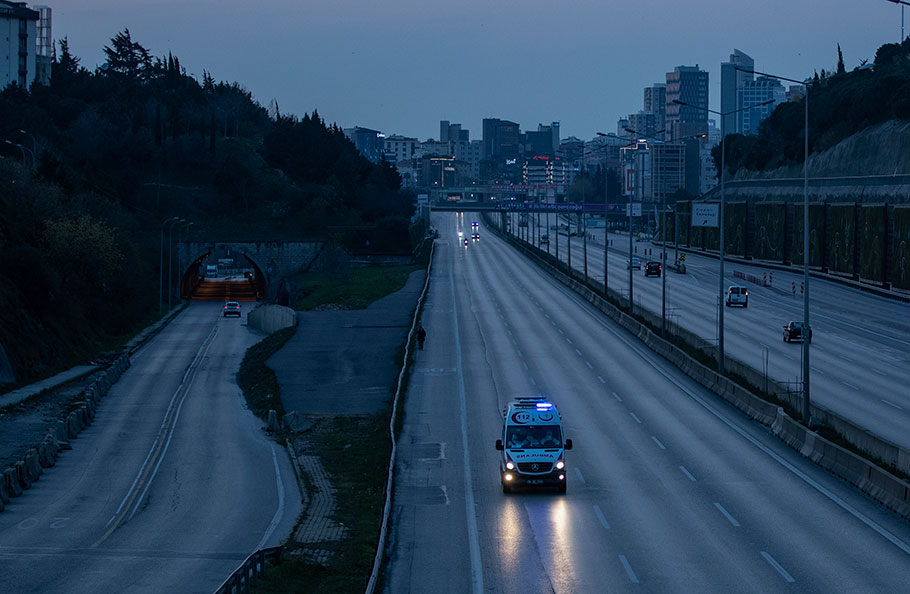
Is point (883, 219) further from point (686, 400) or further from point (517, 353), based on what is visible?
point (686, 400)

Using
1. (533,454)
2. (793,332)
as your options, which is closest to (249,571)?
(533,454)

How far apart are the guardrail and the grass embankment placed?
20cm

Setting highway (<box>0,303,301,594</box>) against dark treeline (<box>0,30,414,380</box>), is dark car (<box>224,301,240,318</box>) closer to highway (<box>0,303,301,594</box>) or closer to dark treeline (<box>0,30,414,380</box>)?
dark treeline (<box>0,30,414,380</box>)

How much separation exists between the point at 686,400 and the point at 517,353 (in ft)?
49.7

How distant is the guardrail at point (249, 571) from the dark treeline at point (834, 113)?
9224 cm

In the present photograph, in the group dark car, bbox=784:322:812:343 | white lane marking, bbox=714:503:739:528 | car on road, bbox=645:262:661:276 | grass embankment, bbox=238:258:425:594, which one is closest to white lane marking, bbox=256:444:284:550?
grass embankment, bbox=238:258:425:594

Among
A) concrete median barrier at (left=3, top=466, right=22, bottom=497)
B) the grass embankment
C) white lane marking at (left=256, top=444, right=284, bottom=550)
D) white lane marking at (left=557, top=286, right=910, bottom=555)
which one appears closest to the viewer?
the grass embankment

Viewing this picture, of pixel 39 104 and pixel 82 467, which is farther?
pixel 39 104

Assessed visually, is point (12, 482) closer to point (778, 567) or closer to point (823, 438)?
point (778, 567)

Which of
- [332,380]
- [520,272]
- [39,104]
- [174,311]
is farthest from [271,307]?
[39,104]

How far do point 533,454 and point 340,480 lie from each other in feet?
20.5

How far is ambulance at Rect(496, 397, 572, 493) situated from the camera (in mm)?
28203

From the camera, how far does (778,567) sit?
21156 mm

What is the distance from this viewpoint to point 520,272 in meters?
115
